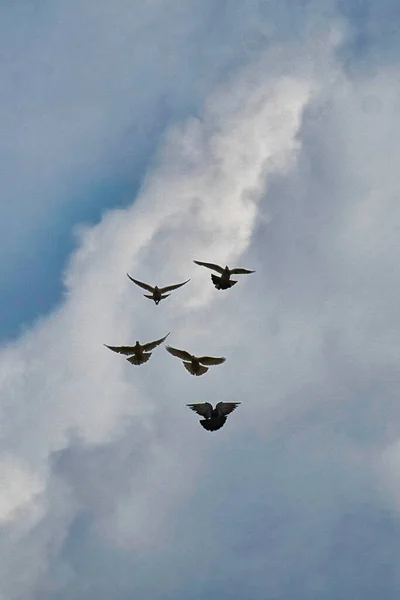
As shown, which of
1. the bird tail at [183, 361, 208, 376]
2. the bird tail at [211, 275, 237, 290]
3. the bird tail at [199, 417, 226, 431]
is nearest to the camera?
the bird tail at [199, 417, 226, 431]

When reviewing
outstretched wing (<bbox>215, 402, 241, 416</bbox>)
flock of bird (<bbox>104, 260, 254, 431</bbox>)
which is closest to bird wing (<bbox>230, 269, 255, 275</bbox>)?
flock of bird (<bbox>104, 260, 254, 431</bbox>)

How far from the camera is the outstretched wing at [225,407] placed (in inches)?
2618

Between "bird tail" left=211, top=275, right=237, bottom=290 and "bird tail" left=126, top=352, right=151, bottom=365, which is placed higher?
"bird tail" left=211, top=275, right=237, bottom=290

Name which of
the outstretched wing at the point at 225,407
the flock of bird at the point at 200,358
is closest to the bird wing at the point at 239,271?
the flock of bird at the point at 200,358

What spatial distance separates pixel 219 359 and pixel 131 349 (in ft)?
29.5

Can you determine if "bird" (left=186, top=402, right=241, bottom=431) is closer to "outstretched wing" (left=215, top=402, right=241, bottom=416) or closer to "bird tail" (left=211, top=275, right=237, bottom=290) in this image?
"outstretched wing" (left=215, top=402, right=241, bottom=416)

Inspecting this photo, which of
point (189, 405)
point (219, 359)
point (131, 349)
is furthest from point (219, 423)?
point (131, 349)

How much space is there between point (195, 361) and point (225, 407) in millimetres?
7580

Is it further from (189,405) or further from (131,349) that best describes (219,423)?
(131,349)

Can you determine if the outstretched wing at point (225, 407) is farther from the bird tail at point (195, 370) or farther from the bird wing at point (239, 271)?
the bird wing at point (239, 271)

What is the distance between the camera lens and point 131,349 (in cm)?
7475

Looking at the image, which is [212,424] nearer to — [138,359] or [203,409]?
[203,409]

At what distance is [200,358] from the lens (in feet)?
239

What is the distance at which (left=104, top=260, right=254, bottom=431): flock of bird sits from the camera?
217ft
